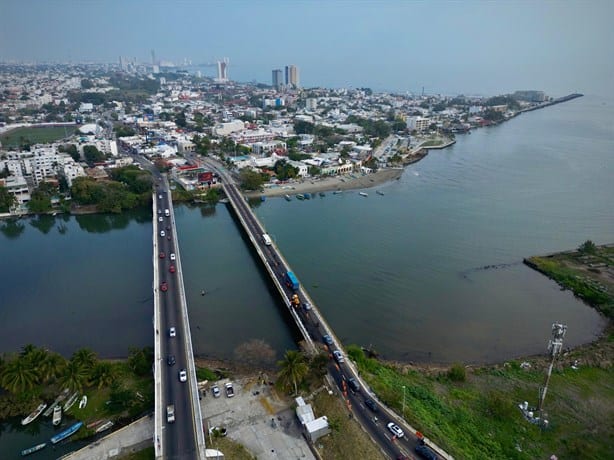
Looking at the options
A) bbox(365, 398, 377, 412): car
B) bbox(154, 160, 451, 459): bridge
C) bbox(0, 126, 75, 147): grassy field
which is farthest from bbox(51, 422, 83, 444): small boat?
bbox(0, 126, 75, 147): grassy field

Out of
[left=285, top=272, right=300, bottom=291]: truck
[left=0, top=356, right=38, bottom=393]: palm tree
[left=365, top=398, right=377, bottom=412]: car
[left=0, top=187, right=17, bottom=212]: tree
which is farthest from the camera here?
[left=0, top=187, right=17, bottom=212]: tree

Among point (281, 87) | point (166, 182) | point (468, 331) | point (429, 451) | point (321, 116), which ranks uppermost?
point (281, 87)

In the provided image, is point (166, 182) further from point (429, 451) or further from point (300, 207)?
point (429, 451)

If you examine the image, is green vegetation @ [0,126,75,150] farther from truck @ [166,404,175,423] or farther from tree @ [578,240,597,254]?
tree @ [578,240,597,254]

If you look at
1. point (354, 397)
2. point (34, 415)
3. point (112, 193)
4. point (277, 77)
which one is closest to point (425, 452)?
point (354, 397)

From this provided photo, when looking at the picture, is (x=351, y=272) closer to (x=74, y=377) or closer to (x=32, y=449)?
(x=74, y=377)

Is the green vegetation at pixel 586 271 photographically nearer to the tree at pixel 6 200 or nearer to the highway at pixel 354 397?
the highway at pixel 354 397

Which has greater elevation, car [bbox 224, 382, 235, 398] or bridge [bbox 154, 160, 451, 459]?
bridge [bbox 154, 160, 451, 459]

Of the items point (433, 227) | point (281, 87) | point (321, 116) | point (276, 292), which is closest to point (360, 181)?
point (433, 227)
